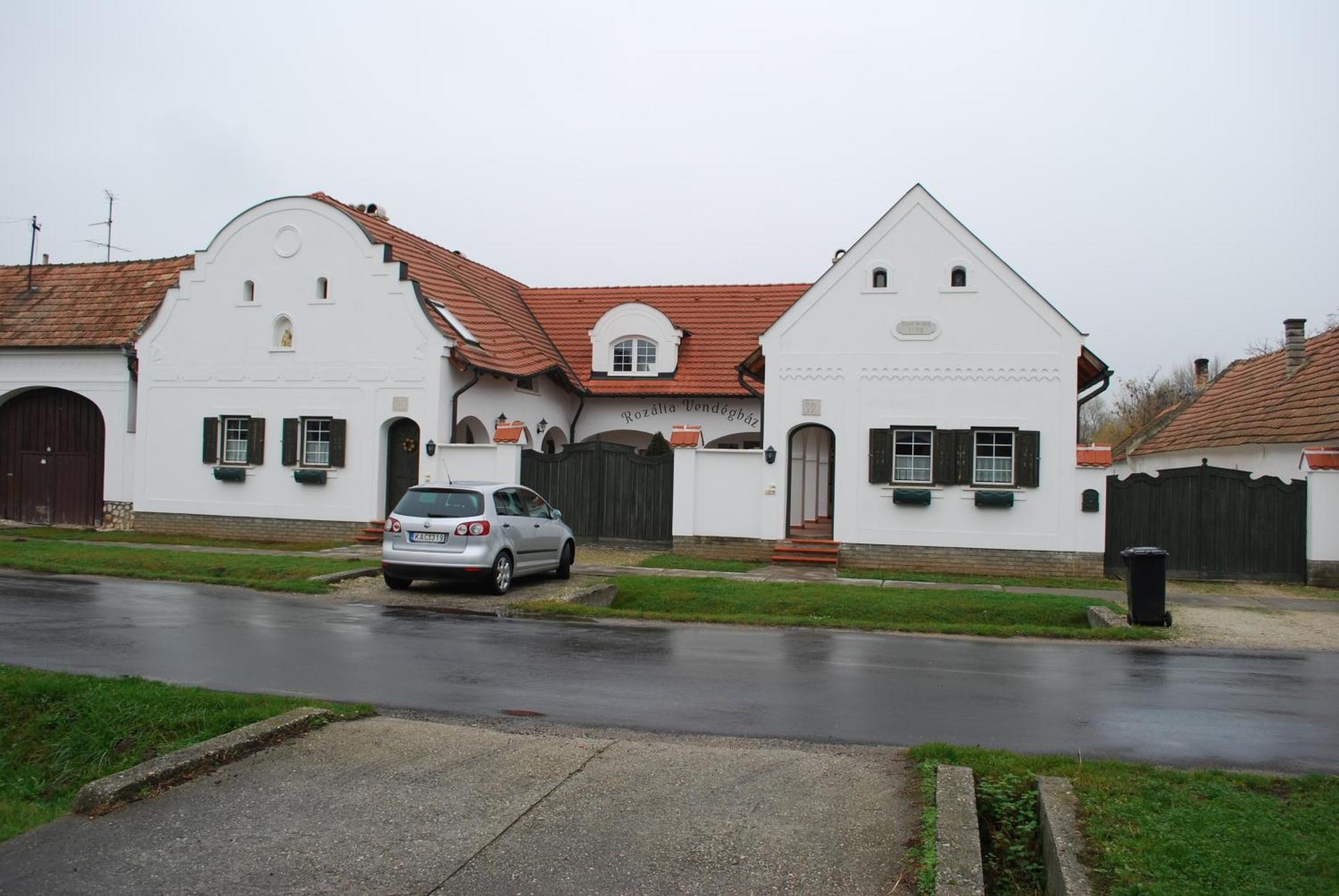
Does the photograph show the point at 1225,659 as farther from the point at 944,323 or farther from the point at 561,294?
the point at 561,294

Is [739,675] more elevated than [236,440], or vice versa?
[236,440]

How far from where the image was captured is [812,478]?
24188 mm

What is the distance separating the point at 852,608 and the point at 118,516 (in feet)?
63.5

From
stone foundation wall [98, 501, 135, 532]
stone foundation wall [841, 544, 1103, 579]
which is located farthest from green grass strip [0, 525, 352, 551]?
stone foundation wall [841, 544, 1103, 579]

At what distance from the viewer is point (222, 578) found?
56.1 ft

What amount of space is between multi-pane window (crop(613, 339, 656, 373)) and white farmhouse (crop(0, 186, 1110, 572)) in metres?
0.07

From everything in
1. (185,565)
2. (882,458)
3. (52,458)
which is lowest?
(185,565)

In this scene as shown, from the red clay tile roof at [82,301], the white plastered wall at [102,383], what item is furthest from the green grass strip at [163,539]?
the red clay tile roof at [82,301]

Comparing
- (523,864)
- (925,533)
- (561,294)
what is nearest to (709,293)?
(561,294)

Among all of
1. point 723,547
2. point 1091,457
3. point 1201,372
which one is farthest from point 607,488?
point 1201,372

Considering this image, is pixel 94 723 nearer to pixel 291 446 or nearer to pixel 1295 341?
pixel 291 446

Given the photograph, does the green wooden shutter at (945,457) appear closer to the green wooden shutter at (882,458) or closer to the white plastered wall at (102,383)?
the green wooden shutter at (882,458)

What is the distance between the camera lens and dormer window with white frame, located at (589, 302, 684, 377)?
28.5 m

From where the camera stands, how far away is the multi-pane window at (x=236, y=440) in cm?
2483
